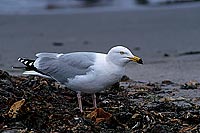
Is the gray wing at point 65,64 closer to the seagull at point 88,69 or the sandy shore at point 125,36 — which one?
the seagull at point 88,69

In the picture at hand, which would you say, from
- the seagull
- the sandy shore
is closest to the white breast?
the seagull

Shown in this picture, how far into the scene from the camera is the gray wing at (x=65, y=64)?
177 inches

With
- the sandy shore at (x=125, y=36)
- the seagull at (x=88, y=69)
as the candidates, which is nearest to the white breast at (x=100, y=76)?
the seagull at (x=88, y=69)

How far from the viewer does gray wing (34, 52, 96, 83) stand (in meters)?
4.51

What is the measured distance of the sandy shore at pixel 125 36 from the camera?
23.5 ft

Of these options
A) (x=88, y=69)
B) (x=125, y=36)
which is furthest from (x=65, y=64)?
(x=125, y=36)

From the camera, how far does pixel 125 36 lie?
1026 cm

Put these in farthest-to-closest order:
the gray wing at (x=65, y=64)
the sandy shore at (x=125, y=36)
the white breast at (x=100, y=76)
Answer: the sandy shore at (x=125, y=36)
the gray wing at (x=65, y=64)
the white breast at (x=100, y=76)

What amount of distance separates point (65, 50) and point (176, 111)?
484 centimetres

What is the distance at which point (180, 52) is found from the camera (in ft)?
27.5

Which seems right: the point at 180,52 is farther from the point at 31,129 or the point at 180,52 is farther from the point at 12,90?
the point at 31,129

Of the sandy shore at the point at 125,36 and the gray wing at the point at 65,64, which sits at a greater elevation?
the gray wing at the point at 65,64

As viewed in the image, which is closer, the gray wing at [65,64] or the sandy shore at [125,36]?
the gray wing at [65,64]

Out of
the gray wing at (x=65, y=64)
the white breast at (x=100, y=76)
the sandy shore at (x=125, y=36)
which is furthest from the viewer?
the sandy shore at (x=125, y=36)
